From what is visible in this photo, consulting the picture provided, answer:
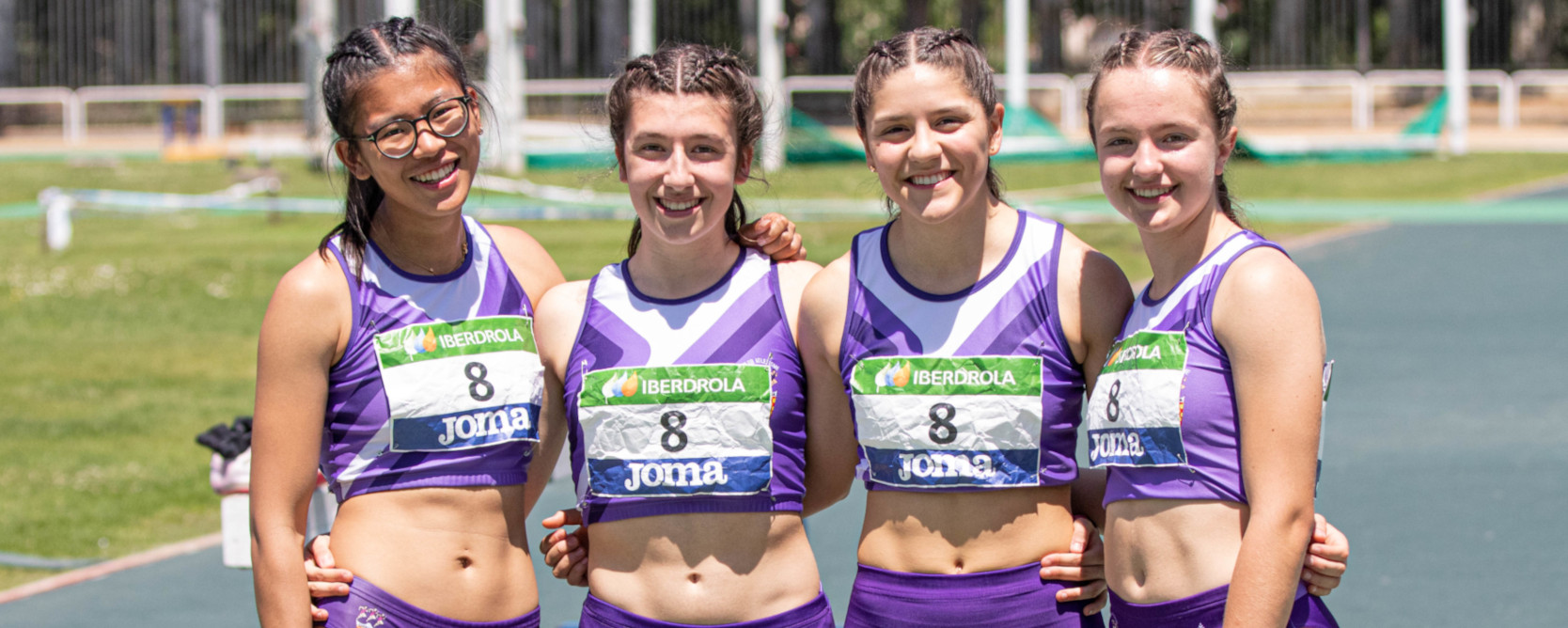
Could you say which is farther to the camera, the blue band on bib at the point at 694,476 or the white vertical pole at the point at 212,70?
the white vertical pole at the point at 212,70

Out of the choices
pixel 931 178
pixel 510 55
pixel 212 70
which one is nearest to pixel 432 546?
pixel 931 178

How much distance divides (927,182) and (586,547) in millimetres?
999

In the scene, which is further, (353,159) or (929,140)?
(353,159)

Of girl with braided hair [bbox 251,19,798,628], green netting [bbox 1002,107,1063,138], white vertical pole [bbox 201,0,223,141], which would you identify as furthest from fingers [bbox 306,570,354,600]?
white vertical pole [bbox 201,0,223,141]

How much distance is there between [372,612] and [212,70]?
98.2 ft

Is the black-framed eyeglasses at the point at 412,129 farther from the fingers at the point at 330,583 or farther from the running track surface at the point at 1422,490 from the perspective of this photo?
the running track surface at the point at 1422,490

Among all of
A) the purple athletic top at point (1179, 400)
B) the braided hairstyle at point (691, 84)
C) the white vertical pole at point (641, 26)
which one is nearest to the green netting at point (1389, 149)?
the white vertical pole at point (641, 26)

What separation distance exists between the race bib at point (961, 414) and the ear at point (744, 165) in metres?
0.45

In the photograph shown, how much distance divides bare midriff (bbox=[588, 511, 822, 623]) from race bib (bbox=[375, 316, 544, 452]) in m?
0.32

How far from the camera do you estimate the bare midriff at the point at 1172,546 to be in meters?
2.63

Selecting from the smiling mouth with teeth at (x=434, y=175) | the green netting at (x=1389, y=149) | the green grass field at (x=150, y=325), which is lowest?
the green grass field at (x=150, y=325)

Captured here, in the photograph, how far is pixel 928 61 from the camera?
110 inches

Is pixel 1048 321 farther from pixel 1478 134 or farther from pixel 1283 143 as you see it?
pixel 1478 134

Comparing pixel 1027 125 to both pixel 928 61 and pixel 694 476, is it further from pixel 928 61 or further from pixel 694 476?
pixel 694 476
